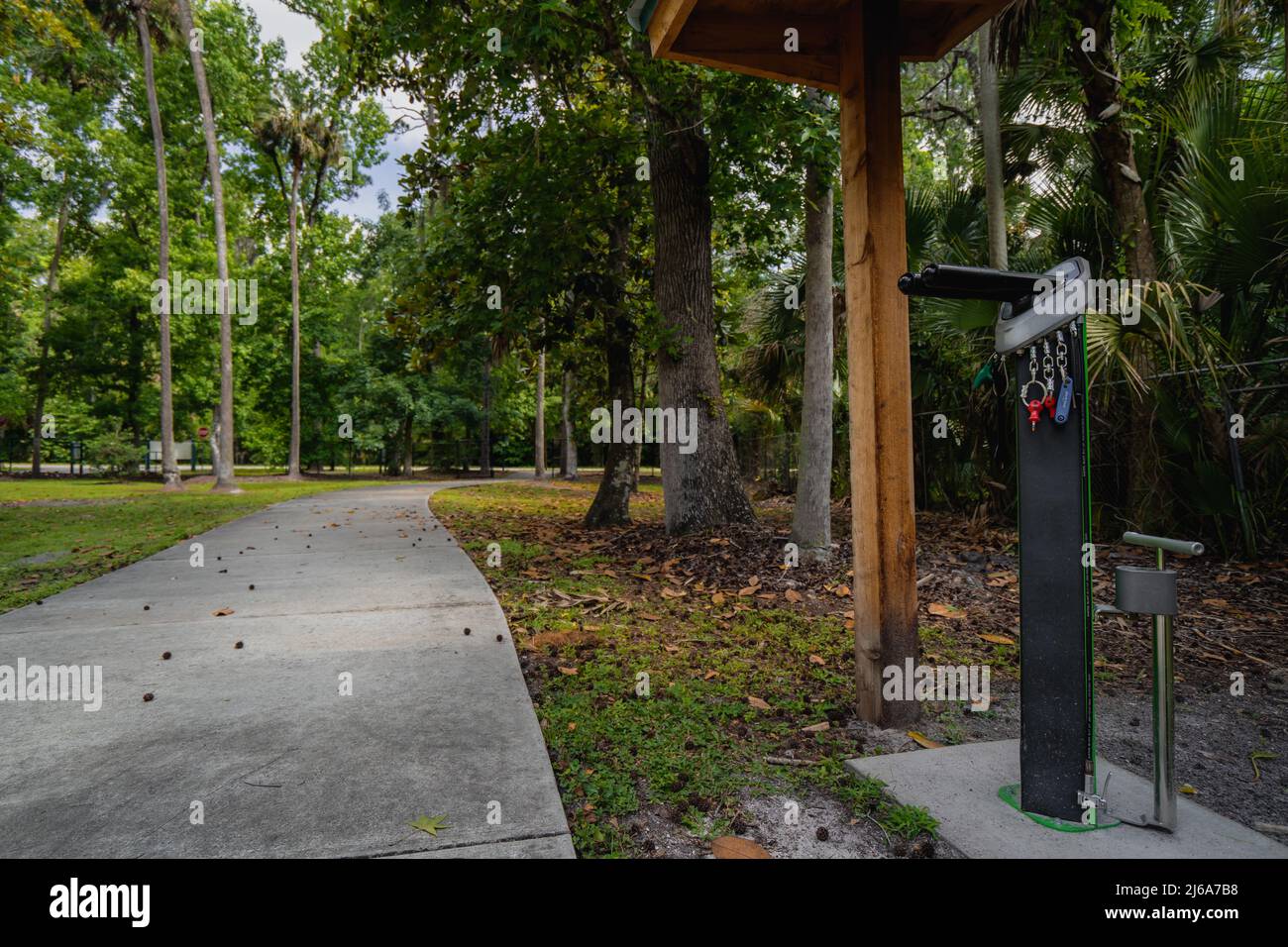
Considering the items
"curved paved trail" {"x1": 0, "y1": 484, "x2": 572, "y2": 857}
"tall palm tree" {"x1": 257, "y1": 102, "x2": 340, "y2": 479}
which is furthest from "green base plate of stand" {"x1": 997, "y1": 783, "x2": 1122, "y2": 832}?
"tall palm tree" {"x1": 257, "y1": 102, "x2": 340, "y2": 479}

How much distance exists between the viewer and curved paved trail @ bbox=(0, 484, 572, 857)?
211 cm

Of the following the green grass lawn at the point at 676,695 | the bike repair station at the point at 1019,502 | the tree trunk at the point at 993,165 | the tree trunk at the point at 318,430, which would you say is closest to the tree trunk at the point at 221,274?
the tree trunk at the point at 318,430

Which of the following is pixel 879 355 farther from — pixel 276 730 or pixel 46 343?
pixel 46 343

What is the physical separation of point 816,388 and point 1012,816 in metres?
4.67

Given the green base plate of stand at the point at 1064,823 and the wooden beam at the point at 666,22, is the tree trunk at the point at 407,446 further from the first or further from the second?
the green base plate of stand at the point at 1064,823

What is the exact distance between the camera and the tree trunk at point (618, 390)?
31.0ft

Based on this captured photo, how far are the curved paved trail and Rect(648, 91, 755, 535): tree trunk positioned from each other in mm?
2916

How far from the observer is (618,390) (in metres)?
10.1

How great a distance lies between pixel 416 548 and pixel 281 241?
938 inches

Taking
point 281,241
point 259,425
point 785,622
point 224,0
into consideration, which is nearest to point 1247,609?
point 785,622

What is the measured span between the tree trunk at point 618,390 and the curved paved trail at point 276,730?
169 inches

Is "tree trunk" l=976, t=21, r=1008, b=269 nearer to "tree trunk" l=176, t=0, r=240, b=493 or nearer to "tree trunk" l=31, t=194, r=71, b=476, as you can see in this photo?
"tree trunk" l=176, t=0, r=240, b=493

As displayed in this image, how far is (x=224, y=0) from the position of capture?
20797 millimetres
